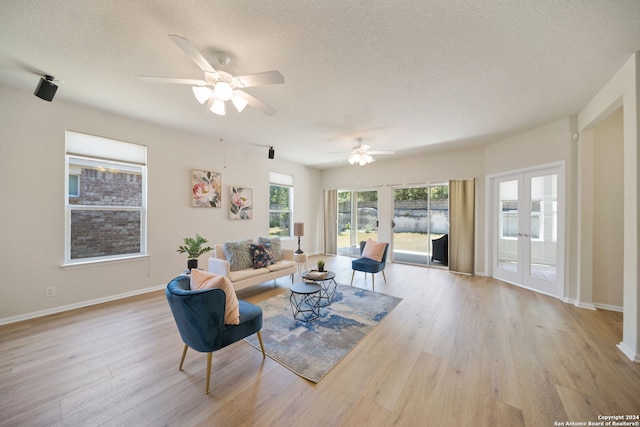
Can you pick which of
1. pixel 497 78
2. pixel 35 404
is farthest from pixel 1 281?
pixel 497 78

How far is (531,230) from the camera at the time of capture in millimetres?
3961

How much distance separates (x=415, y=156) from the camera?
18.6ft

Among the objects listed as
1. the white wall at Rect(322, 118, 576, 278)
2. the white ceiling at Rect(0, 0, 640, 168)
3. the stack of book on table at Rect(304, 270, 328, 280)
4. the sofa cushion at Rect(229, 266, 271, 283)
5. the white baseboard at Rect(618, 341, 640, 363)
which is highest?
the white ceiling at Rect(0, 0, 640, 168)

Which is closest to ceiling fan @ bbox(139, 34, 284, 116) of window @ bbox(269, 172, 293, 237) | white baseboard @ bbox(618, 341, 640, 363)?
window @ bbox(269, 172, 293, 237)

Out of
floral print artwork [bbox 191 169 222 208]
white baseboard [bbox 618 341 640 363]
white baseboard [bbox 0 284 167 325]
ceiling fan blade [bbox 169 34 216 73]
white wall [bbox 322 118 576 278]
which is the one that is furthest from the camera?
floral print artwork [bbox 191 169 222 208]

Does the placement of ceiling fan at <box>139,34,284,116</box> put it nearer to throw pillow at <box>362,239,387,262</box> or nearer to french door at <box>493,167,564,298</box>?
throw pillow at <box>362,239,387,262</box>

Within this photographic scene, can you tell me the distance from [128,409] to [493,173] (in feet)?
20.3

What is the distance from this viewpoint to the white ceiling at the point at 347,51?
1.60 m

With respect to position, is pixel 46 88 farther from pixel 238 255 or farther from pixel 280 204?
pixel 280 204

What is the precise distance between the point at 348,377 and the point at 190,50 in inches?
110

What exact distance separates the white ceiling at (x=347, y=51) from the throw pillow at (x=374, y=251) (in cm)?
230

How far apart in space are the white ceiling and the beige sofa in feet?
7.61

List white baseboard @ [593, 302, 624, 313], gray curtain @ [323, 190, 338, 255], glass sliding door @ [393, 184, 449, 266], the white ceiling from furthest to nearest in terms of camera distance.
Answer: gray curtain @ [323, 190, 338, 255] < glass sliding door @ [393, 184, 449, 266] < white baseboard @ [593, 302, 624, 313] < the white ceiling

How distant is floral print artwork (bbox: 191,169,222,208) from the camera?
431 cm
